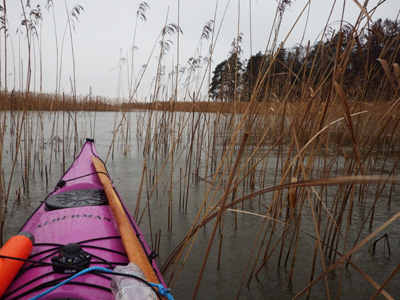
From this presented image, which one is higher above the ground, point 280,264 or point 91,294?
point 91,294

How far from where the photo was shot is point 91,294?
0.99 metres

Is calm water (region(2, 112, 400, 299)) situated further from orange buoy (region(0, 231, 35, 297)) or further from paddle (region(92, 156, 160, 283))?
orange buoy (region(0, 231, 35, 297))

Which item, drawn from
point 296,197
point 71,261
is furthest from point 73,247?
point 296,197

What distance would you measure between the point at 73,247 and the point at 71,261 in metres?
0.05

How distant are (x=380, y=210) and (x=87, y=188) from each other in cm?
246

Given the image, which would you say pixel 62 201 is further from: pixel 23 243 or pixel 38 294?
pixel 38 294

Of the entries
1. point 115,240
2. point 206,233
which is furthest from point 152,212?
point 115,240

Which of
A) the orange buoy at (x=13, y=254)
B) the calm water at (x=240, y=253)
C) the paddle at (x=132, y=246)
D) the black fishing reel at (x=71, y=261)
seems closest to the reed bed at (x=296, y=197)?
the calm water at (x=240, y=253)

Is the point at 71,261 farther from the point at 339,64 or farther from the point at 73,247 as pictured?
the point at 339,64

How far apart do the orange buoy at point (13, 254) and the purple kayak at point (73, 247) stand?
0.04m

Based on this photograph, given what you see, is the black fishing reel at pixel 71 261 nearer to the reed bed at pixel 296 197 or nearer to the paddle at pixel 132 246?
the paddle at pixel 132 246

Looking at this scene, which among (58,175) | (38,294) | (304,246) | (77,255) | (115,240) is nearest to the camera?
(38,294)

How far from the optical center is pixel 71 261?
1.07m

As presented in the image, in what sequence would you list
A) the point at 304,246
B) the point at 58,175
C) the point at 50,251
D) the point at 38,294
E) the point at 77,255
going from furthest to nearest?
the point at 58,175 → the point at 304,246 → the point at 50,251 → the point at 77,255 → the point at 38,294
